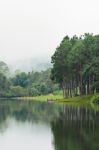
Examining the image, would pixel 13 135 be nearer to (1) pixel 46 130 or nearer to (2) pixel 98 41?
(1) pixel 46 130

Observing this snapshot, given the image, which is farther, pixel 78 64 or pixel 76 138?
pixel 78 64

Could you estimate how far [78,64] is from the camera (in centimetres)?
11656

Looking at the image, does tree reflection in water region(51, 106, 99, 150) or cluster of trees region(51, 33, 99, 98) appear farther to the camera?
cluster of trees region(51, 33, 99, 98)

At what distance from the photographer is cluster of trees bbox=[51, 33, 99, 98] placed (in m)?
109

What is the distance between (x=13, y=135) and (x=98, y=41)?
7982 cm

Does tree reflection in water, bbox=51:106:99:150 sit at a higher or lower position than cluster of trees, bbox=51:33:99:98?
lower

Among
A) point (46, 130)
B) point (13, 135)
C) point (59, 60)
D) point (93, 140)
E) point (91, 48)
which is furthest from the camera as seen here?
point (59, 60)

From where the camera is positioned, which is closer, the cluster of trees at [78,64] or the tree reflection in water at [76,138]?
the tree reflection in water at [76,138]

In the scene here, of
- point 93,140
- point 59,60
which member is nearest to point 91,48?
point 59,60

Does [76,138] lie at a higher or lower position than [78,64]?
lower

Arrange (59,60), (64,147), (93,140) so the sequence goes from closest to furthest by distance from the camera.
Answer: (64,147), (93,140), (59,60)

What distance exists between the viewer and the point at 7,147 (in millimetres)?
28016

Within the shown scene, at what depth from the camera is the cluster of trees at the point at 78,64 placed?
358ft

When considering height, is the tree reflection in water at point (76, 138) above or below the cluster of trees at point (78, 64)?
below
